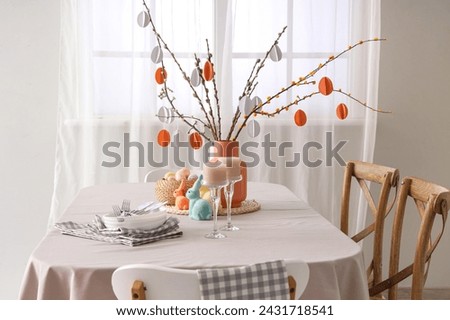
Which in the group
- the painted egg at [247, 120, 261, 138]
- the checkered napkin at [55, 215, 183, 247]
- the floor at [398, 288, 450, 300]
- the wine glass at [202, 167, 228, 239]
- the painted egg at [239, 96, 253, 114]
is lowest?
the floor at [398, 288, 450, 300]

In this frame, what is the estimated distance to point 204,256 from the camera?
5.79 feet

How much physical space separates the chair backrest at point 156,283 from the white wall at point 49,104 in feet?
8.04

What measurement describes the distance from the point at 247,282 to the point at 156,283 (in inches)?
7.4

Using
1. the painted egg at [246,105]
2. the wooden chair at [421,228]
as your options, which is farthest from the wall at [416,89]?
the painted egg at [246,105]

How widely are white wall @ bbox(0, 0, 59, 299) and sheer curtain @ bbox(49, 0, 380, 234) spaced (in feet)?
0.49

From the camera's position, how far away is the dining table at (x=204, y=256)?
1.68m

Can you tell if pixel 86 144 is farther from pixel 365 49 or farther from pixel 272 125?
pixel 365 49

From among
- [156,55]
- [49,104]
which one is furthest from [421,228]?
[49,104]

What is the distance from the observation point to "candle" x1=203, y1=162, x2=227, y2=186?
1967 mm

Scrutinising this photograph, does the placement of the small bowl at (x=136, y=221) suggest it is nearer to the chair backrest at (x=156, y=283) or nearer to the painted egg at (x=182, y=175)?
the painted egg at (x=182, y=175)

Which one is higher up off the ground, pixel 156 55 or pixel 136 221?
pixel 156 55

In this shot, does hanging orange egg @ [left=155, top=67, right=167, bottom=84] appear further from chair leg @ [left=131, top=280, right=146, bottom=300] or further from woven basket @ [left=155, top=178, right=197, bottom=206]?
chair leg @ [left=131, top=280, right=146, bottom=300]

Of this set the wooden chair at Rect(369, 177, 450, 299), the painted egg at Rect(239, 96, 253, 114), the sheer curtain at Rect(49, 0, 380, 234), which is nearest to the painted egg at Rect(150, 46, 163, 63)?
the painted egg at Rect(239, 96, 253, 114)

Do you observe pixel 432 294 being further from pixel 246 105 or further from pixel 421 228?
pixel 246 105
